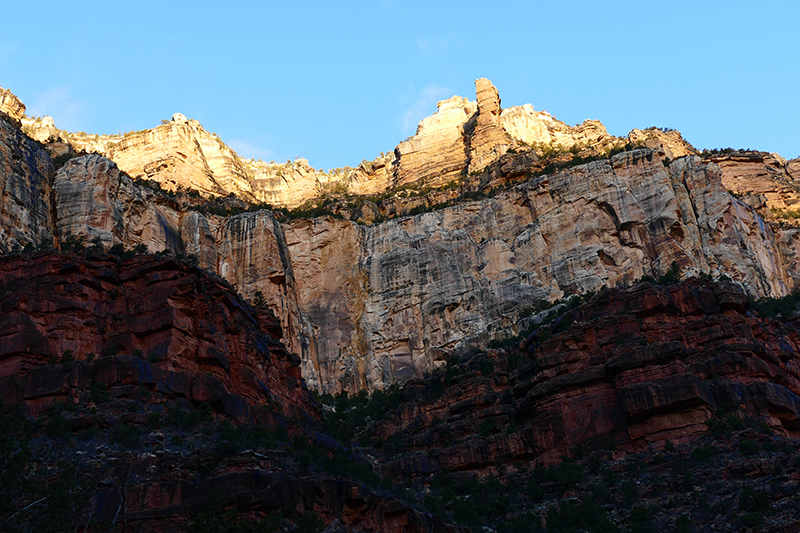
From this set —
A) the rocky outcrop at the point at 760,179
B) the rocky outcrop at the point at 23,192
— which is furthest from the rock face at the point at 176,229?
the rocky outcrop at the point at 760,179

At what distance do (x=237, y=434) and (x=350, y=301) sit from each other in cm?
4292

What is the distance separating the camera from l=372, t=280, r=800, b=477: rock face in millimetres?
57812

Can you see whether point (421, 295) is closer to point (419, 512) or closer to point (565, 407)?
point (565, 407)

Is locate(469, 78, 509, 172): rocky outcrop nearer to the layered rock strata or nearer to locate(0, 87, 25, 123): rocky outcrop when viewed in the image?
the layered rock strata

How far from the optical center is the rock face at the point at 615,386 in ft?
190

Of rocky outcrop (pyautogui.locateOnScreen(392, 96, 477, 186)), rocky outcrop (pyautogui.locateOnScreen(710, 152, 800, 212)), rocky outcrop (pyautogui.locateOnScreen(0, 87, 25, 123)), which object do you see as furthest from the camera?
rocky outcrop (pyautogui.locateOnScreen(392, 96, 477, 186))

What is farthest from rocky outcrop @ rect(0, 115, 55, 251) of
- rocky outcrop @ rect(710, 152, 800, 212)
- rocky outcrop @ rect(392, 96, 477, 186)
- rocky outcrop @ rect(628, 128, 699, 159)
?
rocky outcrop @ rect(710, 152, 800, 212)

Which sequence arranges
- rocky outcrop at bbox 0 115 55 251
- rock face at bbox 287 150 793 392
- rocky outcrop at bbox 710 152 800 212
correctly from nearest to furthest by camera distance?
rocky outcrop at bbox 0 115 55 251 < rock face at bbox 287 150 793 392 < rocky outcrop at bbox 710 152 800 212

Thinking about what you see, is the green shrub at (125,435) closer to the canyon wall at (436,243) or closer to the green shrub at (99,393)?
the green shrub at (99,393)

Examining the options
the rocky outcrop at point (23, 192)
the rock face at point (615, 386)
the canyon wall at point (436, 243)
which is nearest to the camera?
the rock face at point (615, 386)

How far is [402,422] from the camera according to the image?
70688 mm

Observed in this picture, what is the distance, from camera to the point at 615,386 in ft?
199

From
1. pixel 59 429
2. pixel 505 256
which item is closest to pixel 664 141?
pixel 505 256

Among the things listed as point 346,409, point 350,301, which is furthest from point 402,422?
point 350,301
